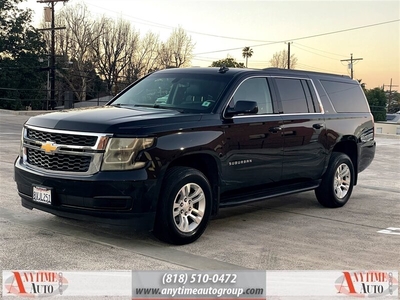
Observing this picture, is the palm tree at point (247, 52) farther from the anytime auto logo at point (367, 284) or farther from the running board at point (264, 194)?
the anytime auto logo at point (367, 284)

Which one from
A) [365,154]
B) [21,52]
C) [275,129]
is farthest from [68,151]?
[21,52]

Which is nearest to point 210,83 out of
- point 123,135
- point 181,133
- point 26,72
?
point 181,133

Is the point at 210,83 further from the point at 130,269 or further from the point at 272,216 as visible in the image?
the point at 130,269

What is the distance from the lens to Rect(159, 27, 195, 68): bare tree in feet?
226

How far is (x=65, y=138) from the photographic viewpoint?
5.68 m

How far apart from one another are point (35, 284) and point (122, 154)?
60.2 inches

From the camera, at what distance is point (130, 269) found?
4.98 m

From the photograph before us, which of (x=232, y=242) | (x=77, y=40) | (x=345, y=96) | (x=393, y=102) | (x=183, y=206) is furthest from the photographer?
(x=393, y=102)

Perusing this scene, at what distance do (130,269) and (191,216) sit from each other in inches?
47.1

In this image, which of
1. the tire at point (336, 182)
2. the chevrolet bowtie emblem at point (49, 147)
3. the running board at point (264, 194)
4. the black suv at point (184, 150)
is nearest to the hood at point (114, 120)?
the black suv at point (184, 150)

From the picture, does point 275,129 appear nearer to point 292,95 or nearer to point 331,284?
point 292,95

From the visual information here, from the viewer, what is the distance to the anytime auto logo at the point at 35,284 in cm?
436

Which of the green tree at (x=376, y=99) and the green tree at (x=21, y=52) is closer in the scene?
the green tree at (x=21, y=52)

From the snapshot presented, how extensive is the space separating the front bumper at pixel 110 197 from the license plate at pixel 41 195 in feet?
0.26
